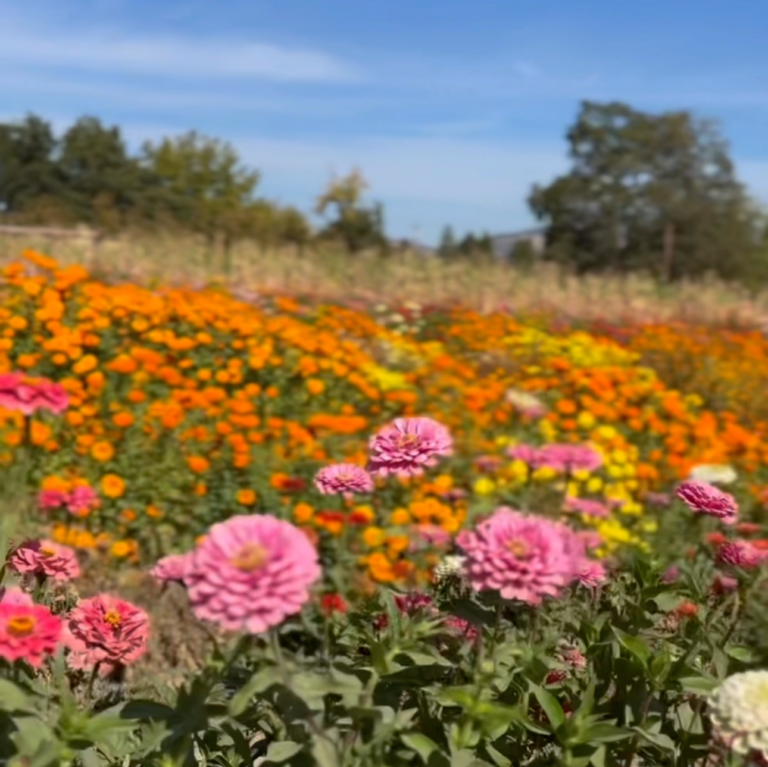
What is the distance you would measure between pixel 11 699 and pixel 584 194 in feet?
95.3

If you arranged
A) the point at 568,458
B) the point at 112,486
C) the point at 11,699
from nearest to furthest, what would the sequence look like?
the point at 11,699, the point at 568,458, the point at 112,486

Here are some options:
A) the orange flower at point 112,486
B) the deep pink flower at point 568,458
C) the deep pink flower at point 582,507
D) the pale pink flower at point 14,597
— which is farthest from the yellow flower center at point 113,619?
the orange flower at point 112,486

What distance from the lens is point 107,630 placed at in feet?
5.93

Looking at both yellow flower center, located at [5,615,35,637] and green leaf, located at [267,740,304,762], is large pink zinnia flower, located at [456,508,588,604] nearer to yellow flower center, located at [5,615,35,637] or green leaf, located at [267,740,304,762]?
green leaf, located at [267,740,304,762]

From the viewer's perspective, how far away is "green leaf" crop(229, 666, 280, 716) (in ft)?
4.22

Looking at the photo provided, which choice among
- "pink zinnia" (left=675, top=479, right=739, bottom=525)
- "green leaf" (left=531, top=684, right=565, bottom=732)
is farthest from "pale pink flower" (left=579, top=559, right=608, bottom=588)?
"green leaf" (left=531, top=684, right=565, bottom=732)

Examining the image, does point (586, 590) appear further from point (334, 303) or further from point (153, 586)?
point (334, 303)

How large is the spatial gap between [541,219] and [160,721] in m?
29.4

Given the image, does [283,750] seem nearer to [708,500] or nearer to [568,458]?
[708,500]

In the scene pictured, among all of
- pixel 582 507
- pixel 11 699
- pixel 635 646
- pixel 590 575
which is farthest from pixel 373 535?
pixel 11 699

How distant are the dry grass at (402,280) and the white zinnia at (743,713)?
9527mm

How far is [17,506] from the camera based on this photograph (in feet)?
13.6

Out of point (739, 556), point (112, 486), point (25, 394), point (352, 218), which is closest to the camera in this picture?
point (739, 556)

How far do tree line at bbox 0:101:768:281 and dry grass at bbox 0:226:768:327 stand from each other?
1095 cm
